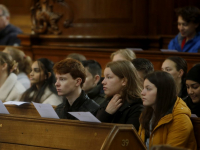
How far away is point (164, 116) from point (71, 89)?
3.25 feet

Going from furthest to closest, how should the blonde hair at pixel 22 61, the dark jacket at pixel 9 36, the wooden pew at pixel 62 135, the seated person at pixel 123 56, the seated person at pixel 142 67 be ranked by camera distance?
the dark jacket at pixel 9 36 → the blonde hair at pixel 22 61 → the seated person at pixel 123 56 → the seated person at pixel 142 67 → the wooden pew at pixel 62 135

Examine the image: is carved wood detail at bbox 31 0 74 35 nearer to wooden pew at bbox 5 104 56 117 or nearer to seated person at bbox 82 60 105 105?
seated person at bbox 82 60 105 105

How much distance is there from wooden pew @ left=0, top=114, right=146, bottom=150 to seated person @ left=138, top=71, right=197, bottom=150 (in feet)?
0.89

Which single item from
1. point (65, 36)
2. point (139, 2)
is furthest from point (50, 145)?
point (139, 2)

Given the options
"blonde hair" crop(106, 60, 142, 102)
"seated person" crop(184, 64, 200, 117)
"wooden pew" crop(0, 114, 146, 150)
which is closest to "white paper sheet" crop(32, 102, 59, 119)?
"wooden pew" crop(0, 114, 146, 150)

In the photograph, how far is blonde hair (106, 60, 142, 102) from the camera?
350 cm

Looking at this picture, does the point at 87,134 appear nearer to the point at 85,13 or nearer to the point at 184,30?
the point at 184,30

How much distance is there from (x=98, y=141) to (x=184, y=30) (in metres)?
3.40

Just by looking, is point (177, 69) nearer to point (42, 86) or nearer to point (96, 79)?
point (96, 79)

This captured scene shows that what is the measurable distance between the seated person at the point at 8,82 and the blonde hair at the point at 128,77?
1802 mm

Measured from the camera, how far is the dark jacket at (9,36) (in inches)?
298

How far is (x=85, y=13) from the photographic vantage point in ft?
24.2

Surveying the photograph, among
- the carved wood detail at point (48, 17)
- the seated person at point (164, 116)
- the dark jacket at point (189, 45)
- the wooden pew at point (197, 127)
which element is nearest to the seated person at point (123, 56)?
the dark jacket at point (189, 45)

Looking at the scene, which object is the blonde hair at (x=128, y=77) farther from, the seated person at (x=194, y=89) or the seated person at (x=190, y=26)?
the seated person at (x=190, y=26)
